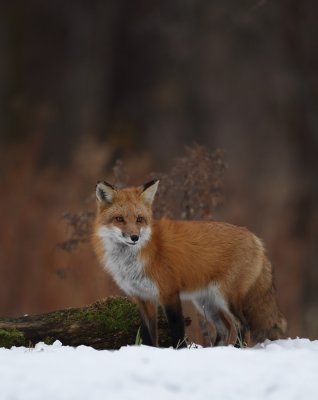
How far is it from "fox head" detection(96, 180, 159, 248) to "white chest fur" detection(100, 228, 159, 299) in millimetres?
60

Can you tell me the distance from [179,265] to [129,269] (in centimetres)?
36

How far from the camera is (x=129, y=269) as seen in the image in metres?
5.05

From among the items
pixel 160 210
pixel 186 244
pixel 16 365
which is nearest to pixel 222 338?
pixel 186 244

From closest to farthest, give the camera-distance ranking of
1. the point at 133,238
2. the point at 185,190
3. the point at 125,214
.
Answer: the point at 133,238 < the point at 125,214 < the point at 185,190

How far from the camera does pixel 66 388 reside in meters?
3.36

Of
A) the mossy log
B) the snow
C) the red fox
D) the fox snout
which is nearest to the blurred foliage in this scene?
the red fox

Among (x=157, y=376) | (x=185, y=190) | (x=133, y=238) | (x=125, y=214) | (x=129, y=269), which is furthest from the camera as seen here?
(x=185, y=190)

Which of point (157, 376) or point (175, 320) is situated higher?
point (157, 376)

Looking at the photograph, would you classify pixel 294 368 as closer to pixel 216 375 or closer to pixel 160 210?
pixel 216 375

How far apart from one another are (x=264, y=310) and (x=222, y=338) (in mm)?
454

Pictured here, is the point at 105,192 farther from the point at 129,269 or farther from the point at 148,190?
the point at 129,269

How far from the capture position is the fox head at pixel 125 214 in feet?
16.0

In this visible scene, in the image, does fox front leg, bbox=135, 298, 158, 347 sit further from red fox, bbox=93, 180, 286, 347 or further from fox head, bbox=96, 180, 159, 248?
fox head, bbox=96, 180, 159, 248

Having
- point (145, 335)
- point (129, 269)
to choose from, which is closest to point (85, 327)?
point (145, 335)
